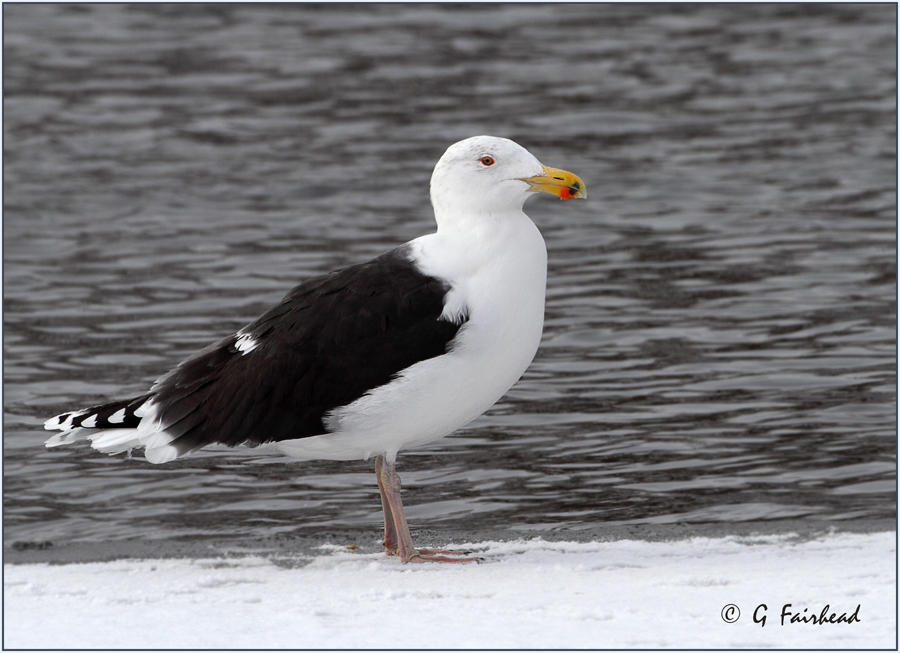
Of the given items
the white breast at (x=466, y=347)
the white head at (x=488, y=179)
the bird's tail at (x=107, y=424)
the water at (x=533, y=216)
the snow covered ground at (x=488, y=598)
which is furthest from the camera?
the water at (x=533, y=216)

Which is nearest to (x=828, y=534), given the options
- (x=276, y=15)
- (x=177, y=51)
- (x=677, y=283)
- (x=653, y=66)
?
(x=677, y=283)

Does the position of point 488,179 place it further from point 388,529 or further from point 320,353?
point 388,529

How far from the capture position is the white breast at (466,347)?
288 inches

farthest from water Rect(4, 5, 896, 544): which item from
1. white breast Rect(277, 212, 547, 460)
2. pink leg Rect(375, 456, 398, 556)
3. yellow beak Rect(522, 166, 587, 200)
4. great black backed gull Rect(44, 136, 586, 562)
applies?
yellow beak Rect(522, 166, 587, 200)

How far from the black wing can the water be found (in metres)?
1.22

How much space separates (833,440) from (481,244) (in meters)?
3.36

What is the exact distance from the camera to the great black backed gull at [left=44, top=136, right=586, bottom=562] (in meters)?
7.34

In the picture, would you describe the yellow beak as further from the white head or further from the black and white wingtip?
the black and white wingtip

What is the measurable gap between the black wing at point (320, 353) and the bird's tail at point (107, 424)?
0.72 ft

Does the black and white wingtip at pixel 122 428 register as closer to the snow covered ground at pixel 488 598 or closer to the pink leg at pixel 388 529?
the snow covered ground at pixel 488 598

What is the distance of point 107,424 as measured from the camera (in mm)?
7902

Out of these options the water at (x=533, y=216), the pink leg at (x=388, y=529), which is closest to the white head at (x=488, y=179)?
the pink leg at (x=388, y=529)

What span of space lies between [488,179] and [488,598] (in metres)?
1.91

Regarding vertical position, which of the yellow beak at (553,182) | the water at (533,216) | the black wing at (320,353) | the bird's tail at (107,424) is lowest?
the water at (533,216)
